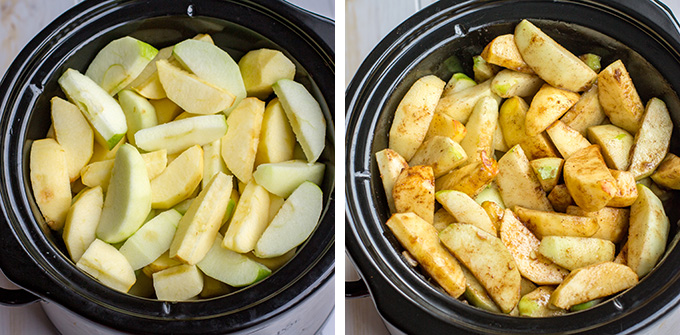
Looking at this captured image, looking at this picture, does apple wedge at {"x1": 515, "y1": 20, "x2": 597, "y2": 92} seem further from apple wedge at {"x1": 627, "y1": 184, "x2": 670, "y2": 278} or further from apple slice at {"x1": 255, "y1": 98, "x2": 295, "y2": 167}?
apple slice at {"x1": 255, "y1": 98, "x2": 295, "y2": 167}

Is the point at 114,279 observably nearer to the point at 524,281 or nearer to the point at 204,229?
the point at 204,229

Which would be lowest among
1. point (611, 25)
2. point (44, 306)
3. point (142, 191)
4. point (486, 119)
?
point (44, 306)

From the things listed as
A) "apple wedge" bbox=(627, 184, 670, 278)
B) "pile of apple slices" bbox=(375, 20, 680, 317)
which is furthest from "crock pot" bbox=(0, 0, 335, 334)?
"apple wedge" bbox=(627, 184, 670, 278)

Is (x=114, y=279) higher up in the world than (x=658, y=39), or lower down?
lower down

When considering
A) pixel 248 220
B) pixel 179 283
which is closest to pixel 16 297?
pixel 179 283

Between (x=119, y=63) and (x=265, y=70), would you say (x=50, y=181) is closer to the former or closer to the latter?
(x=119, y=63)

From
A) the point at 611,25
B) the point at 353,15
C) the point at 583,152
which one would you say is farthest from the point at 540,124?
the point at 353,15
